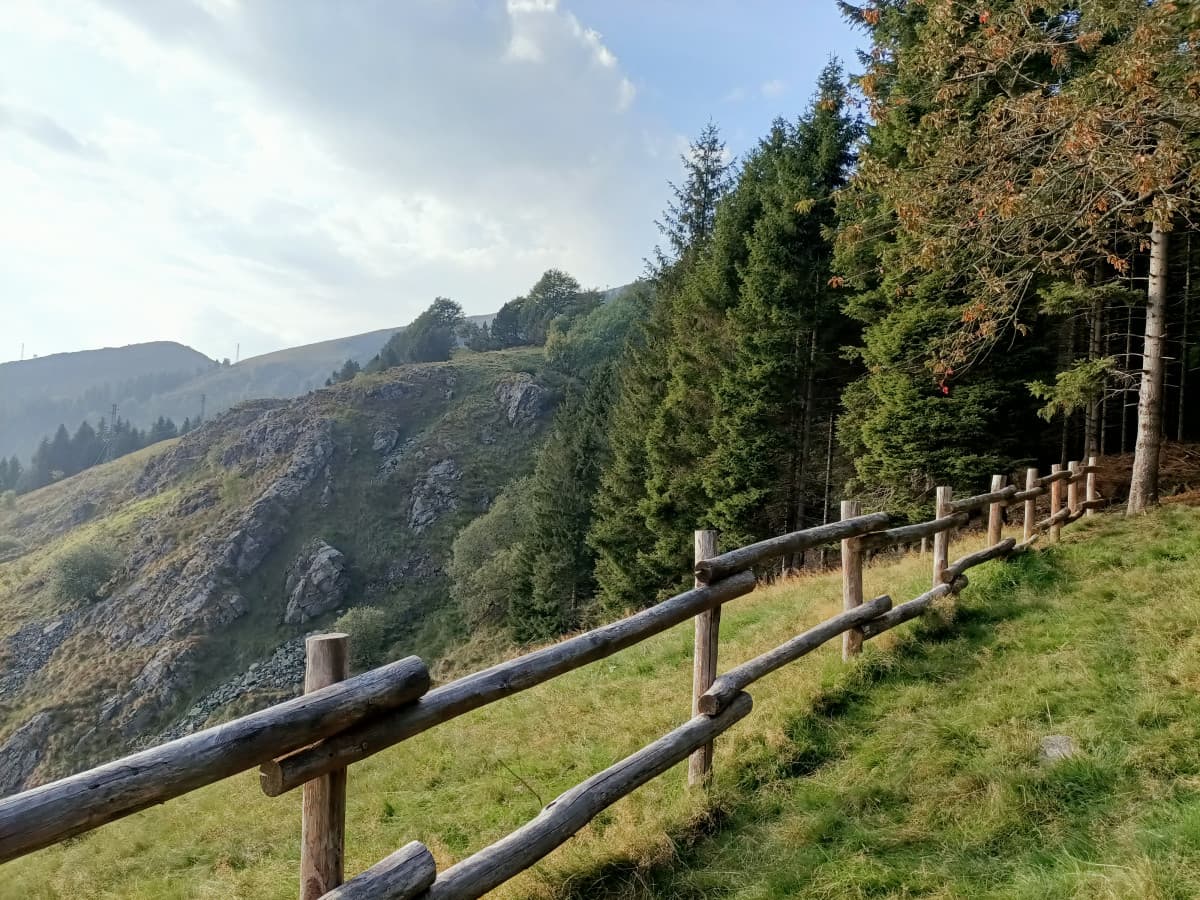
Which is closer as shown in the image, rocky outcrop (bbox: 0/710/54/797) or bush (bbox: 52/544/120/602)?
rocky outcrop (bbox: 0/710/54/797)

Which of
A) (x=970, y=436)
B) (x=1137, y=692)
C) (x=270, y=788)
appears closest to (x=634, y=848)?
(x=270, y=788)

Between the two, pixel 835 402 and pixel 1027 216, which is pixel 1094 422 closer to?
pixel 835 402

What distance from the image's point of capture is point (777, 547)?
567 centimetres

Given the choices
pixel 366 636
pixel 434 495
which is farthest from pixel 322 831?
pixel 434 495

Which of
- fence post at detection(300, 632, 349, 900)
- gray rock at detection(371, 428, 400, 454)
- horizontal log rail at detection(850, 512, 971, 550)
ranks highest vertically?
horizontal log rail at detection(850, 512, 971, 550)

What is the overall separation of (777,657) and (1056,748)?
197 cm

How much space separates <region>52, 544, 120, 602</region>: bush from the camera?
54969 millimetres

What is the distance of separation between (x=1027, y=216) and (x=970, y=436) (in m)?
7.63

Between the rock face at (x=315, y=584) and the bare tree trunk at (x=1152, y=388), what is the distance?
162 feet

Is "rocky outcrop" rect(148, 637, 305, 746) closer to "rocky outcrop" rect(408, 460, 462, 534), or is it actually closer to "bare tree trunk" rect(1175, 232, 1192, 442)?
"rocky outcrop" rect(408, 460, 462, 534)

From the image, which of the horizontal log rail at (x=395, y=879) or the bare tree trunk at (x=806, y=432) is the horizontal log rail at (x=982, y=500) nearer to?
the horizontal log rail at (x=395, y=879)

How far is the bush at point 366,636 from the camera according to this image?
4091 cm

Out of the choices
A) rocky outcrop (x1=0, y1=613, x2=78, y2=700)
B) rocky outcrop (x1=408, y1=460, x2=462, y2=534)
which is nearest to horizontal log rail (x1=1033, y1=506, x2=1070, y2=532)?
rocky outcrop (x1=408, y1=460, x2=462, y2=534)

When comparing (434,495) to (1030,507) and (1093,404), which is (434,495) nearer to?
(1093,404)
